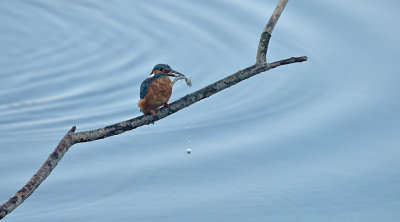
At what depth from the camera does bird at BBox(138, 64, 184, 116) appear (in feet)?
11.2

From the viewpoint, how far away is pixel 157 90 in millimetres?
3459

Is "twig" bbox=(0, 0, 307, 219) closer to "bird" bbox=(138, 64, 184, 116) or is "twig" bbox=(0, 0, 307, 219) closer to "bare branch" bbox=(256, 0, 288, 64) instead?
"bare branch" bbox=(256, 0, 288, 64)

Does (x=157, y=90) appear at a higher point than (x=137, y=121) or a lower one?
higher

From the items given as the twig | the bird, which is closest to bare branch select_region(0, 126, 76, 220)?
the twig

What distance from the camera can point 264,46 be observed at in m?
2.92

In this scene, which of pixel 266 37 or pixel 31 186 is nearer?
pixel 31 186

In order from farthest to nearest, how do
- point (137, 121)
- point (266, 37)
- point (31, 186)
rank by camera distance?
point (266, 37) < point (137, 121) < point (31, 186)

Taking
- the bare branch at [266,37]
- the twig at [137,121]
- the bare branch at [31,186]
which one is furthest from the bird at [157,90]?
the bare branch at [31,186]

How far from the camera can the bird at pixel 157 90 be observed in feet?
11.2

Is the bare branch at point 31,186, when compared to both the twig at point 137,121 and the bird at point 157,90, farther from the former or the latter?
the bird at point 157,90

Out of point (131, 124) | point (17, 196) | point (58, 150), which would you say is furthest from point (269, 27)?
point (17, 196)

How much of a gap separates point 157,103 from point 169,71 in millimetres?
189

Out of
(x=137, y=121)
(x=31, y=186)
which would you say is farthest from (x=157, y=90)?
(x=31, y=186)

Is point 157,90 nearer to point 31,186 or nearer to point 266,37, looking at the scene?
point 266,37
